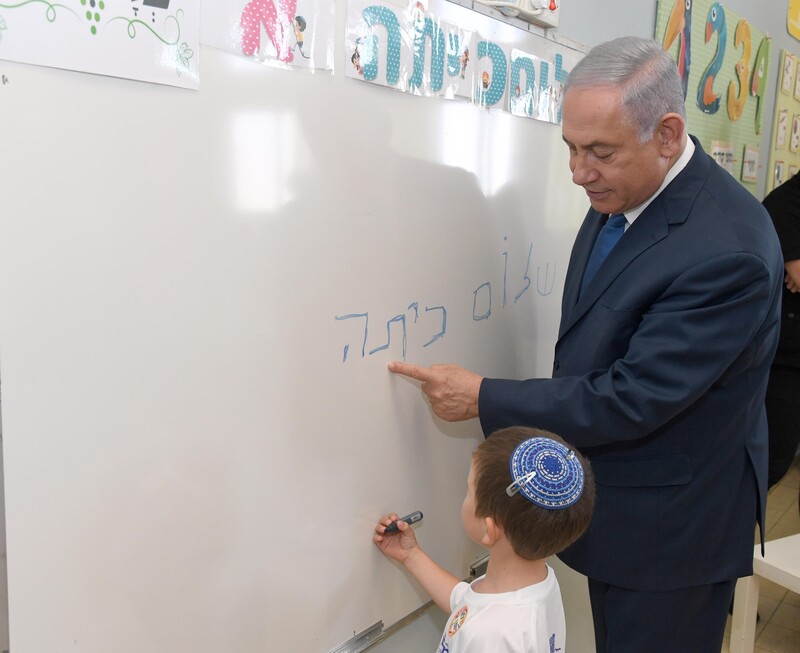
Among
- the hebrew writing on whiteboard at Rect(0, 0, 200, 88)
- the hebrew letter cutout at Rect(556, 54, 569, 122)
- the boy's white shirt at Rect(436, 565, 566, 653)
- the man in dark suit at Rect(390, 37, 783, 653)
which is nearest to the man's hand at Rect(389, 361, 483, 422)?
the man in dark suit at Rect(390, 37, 783, 653)

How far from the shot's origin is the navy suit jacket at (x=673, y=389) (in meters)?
1.04

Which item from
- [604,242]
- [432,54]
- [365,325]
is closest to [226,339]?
[365,325]

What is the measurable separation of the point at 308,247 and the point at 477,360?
0.53 m

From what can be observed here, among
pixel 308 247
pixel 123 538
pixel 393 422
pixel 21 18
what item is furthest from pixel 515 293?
pixel 21 18

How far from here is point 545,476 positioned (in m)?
0.87

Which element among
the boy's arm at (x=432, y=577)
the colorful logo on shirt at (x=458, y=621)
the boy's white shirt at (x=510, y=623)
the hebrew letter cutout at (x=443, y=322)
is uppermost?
the hebrew letter cutout at (x=443, y=322)

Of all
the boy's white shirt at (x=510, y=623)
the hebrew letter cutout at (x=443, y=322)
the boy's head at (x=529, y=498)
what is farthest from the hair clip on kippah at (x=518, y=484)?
the hebrew letter cutout at (x=443, y=322)

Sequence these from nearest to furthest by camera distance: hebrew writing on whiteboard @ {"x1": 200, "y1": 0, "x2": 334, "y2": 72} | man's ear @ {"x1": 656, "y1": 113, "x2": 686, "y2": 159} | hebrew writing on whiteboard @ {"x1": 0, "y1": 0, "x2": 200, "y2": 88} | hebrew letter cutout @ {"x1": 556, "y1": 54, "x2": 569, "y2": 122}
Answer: hebrew writing on whiteboard @ {"x1": 0, "y1": 0, "x2": 200, "y2": 88}
hebrew writing on whiteboard @ {"x1": 200, "y1": 0, "x2": 334, "y2": 72}
man's ear @ {"x1": 656, "y1": 113, "x2": 686, "y2": 159}
hebrew letter cutout @ {"x1": 556, "y1": 54, "x2": 569, "y2": 122}

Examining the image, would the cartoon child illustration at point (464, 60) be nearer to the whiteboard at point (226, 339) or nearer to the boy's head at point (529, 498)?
the whiteboard at point (226, 339)

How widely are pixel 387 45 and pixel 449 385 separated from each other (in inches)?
21.4

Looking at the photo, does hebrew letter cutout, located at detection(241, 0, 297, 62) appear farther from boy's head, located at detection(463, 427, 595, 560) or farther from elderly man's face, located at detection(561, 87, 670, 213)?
boy's head, located at detection(463, 427, 595, 560)

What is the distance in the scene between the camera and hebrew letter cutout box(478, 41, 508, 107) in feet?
4.14

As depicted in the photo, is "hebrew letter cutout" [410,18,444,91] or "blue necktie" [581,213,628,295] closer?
"hebrew letter cutout" [410,18,444,91]

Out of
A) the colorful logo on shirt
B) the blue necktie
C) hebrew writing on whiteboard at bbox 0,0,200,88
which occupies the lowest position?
the colorful logo on shirt
